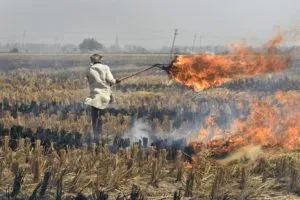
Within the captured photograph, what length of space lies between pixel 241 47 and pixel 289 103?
4.25m

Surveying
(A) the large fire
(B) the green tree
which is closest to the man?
(A) the large fire

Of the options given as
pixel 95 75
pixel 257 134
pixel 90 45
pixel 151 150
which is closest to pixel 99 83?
pixel 95 75

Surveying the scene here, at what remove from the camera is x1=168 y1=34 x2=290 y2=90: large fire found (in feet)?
32.1

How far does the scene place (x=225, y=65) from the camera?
1027cm

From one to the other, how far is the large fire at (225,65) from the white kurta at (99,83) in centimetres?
143

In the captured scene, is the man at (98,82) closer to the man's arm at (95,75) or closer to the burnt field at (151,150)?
the man's arm at (95,75)

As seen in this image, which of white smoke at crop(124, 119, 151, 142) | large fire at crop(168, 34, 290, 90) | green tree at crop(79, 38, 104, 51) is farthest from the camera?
green tree at crop(79, 38, 104, 51)

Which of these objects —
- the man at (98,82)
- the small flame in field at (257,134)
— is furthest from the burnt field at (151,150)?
the man at (98,82)

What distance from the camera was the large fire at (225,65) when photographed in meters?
9.79

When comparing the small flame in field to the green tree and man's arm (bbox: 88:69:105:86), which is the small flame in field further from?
the green tree

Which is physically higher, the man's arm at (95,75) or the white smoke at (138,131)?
the man's arm at (95,75)

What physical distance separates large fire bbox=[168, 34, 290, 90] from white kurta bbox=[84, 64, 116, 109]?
1.43m

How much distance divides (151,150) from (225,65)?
10.6ft

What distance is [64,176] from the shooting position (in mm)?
7016
